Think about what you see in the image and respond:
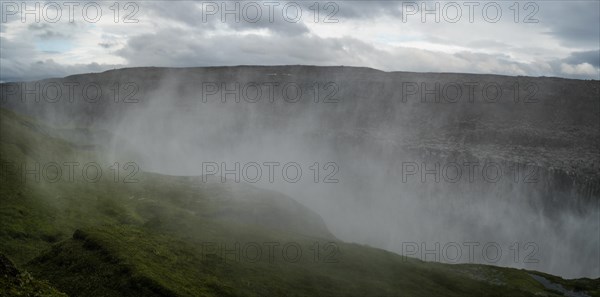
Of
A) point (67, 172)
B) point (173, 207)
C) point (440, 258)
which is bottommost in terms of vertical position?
point (440, 258)

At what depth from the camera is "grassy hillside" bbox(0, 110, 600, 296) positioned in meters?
42.0

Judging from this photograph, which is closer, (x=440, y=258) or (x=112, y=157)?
(x=112, y=157)

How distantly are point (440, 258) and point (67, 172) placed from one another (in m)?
113

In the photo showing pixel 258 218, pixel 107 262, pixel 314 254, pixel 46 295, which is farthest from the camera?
pixel 258 218

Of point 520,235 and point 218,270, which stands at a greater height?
point 218,270

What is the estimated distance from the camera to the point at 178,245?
57.0 meters

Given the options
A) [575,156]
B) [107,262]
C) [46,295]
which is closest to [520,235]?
[575,156]

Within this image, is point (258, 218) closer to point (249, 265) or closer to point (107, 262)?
point (249, 265)

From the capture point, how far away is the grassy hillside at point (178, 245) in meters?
42.0

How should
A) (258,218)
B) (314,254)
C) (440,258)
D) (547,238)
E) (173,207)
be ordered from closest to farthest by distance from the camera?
(314,254), (173,207), (258,218), (440,258), (547,238)

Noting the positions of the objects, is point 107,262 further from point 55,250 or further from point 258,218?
point 258,218

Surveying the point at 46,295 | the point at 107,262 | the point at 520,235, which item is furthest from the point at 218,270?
the point at 520,235

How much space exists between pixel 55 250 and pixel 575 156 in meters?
192

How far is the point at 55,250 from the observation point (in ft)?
143
